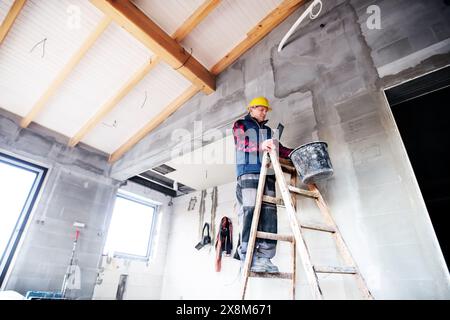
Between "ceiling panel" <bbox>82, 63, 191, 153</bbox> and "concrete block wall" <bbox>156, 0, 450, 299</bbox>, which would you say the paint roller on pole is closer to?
"ceiling panel" <bbox>82, 63, 191, 153</bbox>

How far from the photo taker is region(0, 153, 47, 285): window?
3358mm

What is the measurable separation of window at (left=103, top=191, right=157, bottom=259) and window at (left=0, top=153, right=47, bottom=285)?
1.46 metres

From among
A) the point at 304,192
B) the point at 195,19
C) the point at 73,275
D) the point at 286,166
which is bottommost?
the point at 73,275

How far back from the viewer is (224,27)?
3.27m

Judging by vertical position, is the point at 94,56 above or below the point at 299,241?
above

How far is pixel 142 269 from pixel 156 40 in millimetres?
4177

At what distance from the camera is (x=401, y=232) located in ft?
5.12

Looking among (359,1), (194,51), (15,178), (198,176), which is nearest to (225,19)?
(194,51)

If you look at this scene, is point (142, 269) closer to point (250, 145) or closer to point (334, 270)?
point (250, 145)

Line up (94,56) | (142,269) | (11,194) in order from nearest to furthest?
(94,56)
(11,194)
(142,269)

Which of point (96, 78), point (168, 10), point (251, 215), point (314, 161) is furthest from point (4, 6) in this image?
point (314, 161)

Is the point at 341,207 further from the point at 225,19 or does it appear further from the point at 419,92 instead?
the point at 225,19

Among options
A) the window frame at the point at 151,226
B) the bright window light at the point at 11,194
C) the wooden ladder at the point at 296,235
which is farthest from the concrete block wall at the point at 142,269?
the wooden ladder at the point at 296,235
